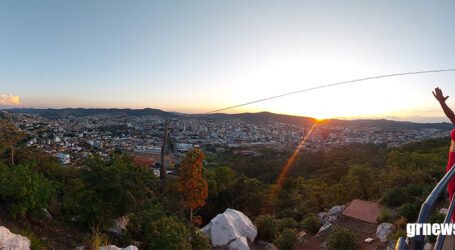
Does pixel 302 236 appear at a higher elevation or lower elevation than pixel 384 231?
lower

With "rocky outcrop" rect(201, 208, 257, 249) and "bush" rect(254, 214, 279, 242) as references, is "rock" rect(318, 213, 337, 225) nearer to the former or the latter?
"bush" rect(254, 214, 279, 242)

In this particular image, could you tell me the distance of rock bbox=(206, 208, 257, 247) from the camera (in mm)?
5840

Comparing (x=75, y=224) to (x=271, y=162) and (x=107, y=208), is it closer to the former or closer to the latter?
(x=107, y=208)

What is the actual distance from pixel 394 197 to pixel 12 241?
1064 cm

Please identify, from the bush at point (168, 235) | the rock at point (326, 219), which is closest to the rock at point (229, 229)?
the bush at point (168, 235)

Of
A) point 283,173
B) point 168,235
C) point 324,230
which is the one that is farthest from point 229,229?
point 283,173

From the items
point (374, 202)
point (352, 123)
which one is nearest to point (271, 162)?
point (374, 202)

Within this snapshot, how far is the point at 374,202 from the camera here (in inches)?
376

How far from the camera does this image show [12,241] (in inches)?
129

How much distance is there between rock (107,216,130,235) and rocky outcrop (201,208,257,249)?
2017 millimetres

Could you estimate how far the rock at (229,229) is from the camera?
584 centimetres

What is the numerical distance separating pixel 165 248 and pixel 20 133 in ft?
23.5

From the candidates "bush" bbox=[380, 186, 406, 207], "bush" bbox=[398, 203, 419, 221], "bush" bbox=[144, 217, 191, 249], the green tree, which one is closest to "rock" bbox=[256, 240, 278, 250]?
the green tree

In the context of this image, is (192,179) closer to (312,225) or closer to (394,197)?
(312,225)
